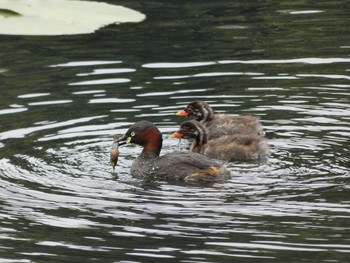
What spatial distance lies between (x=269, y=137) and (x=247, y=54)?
3805mm

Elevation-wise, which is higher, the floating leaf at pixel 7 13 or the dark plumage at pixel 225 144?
the floating leaf at pixel 7 13

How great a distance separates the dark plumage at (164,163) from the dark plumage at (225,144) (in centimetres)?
65

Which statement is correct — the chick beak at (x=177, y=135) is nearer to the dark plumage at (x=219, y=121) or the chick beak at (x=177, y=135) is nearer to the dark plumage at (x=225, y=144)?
the dark plumage at (x=225, y=144)

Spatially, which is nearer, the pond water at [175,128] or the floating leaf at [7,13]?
the pond water at [175,128]

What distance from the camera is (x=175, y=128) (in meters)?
15.0

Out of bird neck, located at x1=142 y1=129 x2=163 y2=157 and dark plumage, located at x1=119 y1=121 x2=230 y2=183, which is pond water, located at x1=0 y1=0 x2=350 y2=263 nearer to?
dark plumage, located at x1=119 y1=121 x2=230 y2=183

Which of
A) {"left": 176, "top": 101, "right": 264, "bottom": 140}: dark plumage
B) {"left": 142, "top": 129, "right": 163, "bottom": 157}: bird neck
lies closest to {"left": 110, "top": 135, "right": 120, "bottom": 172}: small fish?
{"left": 142, "top": 129, "right": 163, "bottom": 157}: bird neck

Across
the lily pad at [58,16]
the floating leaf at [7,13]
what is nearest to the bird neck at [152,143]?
the lily pad at [58,16]

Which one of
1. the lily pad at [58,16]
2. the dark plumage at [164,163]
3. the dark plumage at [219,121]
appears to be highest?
the lily pad at [58,16]

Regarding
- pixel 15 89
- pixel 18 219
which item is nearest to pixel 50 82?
pixel 15 89

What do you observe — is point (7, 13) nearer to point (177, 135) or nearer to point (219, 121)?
point (219, 121)

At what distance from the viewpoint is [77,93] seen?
1650 cm

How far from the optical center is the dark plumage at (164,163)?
1281 centimetres

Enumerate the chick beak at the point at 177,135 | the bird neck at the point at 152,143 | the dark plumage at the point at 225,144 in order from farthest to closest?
1. the chick beak at the point at 177,135
2. the dark plumage at the point at 225,144
3. the bird neck at the point at 152,143
